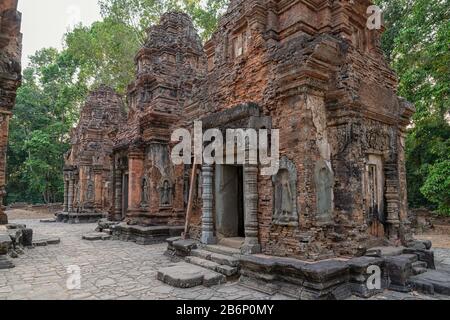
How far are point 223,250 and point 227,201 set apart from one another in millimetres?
1492

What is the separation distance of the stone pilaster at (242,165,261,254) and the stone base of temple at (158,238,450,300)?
38cm

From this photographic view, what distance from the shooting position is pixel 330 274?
4926 mm

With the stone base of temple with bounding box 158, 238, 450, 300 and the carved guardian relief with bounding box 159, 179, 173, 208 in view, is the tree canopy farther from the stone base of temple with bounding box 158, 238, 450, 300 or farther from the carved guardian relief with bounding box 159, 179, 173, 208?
the carved guardian relief with bounding box 159, 179, 173, 208

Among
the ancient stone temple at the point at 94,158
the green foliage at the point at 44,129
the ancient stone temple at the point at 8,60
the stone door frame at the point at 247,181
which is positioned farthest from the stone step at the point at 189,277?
the green foliage at the point at 44,129

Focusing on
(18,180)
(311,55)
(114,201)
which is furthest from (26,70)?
(311,55)

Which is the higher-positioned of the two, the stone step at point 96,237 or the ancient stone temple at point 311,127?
the ancient stone temple at point 311,127

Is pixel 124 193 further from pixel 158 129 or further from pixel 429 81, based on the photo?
pixel 429 81

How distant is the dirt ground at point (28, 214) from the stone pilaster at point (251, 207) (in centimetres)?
2392

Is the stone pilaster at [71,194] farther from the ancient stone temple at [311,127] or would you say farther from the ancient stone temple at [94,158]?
the ancient stone temple at [311,127]

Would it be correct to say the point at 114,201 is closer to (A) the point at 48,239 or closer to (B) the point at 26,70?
(A) the point at 48,239

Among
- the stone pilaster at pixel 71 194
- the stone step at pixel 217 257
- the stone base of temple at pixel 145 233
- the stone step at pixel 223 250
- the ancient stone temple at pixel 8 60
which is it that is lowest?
the stone base of temple at pixel 145 233

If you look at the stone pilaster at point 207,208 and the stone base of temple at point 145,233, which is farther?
the stone base of temple at point 145,233

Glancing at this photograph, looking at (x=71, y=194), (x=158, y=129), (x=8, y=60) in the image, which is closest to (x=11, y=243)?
(x=8, y=60)

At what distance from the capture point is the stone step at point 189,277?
583 cm
